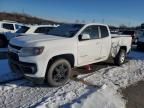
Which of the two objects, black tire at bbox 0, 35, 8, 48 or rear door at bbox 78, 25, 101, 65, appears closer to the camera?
rear door at bbox 78, 25, 101, 65

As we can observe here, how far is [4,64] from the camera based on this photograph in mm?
9758

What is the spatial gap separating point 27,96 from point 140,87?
3549 mm

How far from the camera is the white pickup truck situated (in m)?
6.66

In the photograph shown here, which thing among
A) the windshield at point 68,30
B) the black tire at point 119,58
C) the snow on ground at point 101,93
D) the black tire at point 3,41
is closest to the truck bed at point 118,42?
the black tire at point 119,58

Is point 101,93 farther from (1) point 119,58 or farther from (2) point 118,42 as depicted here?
(1) point 119,58

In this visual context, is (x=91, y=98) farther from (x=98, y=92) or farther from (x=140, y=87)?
(x=140, y=87)

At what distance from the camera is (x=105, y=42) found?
909 centimetres

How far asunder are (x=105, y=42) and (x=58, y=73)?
104 inches

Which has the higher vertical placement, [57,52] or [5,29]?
[5,29]

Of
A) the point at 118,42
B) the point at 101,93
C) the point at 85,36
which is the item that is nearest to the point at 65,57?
the point at 85,36

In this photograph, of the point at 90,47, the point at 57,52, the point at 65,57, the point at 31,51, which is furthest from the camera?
the point at 90,47

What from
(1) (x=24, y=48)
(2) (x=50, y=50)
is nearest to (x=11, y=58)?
(1) (x=24, y=48)

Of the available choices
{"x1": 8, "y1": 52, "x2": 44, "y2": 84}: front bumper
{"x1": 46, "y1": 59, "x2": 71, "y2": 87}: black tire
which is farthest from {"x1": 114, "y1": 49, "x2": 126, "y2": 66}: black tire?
{"x1": 8, "y1": 52, "x2": 44, "y2": 84}: front bumper

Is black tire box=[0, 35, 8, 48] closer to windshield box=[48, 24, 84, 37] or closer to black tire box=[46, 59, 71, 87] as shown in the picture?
windshield box=[48, 24, 84, 37]
